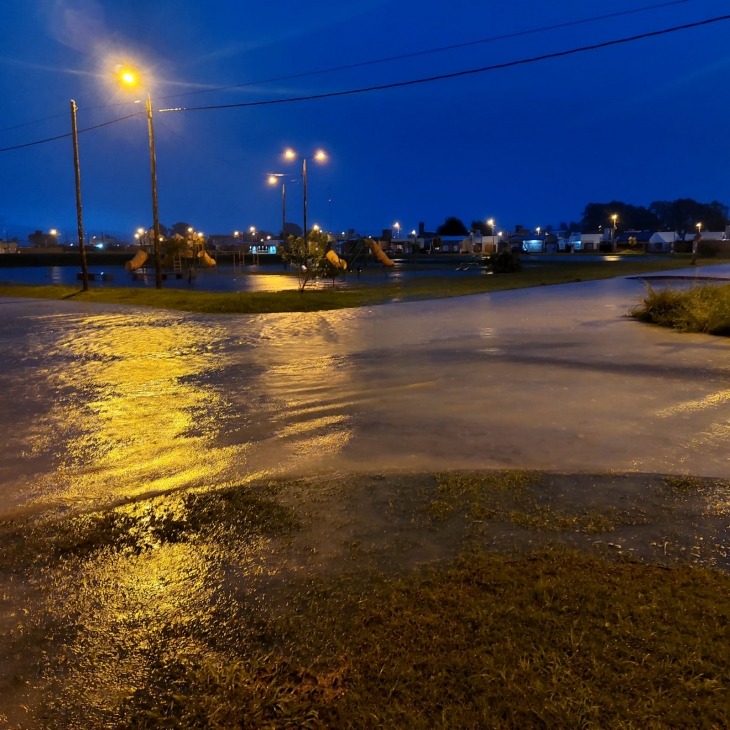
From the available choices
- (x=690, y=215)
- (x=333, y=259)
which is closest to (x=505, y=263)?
(x=333, y=259)

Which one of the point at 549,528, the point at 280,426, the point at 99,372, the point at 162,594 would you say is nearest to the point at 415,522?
the point at 549,528

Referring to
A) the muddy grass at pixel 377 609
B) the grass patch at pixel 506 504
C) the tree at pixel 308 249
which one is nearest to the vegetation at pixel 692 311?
the muddy grass at pixel 377 609

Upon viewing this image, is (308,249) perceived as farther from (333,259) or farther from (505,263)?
(505,263)

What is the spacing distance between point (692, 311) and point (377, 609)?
13.3 meters

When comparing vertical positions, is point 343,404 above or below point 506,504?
above

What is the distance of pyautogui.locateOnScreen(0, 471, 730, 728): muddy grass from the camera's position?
9.13ft

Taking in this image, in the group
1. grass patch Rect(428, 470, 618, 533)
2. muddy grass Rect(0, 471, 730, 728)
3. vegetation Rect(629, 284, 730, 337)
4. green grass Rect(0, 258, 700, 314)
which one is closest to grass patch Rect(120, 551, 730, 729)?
muddy grass Rect(0, 471, 730, 728)

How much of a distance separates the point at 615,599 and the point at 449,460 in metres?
2.57

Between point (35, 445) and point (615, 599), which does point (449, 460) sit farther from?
point (35, 445)

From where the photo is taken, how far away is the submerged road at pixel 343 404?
5902 mm

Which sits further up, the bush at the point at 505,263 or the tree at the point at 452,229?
the tree at the point at 452,229

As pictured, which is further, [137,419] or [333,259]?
[333,259]

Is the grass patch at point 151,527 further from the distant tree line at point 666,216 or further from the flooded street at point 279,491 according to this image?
the distant tree line at point 666,216

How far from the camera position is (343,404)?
8.13 m
